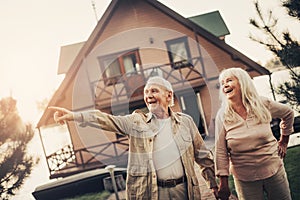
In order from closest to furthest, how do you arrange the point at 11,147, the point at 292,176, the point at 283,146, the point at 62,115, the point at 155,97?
the point at 62,115, the point at 155,97, the point at 283,146, the point at 292,176, the point at 11,147

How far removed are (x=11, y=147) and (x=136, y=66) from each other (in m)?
6.55

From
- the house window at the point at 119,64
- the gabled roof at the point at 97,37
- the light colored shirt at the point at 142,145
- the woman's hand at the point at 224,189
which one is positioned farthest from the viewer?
the house window at the point at 119,64

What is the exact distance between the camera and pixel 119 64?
42.9 feet

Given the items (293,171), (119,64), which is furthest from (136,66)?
(293,171)

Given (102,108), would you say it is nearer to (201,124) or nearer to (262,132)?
(201,124)

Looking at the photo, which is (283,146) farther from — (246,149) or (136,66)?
(136,66)

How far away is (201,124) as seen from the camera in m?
13.3

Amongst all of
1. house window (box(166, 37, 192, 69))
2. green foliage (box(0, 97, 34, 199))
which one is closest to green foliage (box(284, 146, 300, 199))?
house window (box(166, 37, 192, 69))

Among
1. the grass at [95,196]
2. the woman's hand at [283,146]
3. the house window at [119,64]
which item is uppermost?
the house window at [119,64]

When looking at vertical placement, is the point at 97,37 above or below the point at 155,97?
above

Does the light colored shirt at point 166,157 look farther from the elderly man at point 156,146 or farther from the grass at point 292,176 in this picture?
the grass at point 292,176

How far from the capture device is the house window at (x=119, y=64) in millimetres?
12938

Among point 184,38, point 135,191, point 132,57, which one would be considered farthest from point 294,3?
point 132,57

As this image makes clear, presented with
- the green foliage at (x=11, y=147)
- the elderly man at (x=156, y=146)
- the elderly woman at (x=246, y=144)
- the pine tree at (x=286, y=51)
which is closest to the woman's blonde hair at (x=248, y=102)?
the elderly woman at (x=246, y=144)
